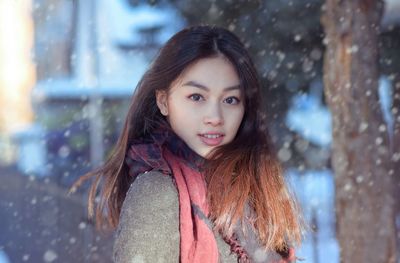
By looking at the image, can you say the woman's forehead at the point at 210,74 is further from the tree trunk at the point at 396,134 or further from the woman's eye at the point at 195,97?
the tree trunk at the point at 396,134

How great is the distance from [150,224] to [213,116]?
367 mm

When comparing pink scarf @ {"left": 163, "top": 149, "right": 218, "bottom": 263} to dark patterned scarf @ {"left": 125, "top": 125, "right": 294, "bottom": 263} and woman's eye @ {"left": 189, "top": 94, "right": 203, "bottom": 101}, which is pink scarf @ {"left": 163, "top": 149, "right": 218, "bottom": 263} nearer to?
Result: dark patterned scarf @ {"left": 125, "top": 125, "right": 294, "bottom": 263}

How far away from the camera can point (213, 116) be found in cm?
192

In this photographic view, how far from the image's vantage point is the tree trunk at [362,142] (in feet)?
14.4

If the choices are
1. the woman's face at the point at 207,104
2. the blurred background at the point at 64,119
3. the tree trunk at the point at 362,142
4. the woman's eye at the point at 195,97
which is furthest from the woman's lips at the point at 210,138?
the blurred background at the point at 64,119

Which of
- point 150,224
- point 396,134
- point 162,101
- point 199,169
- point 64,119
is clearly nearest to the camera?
point 150,224

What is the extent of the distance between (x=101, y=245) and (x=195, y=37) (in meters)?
8.33

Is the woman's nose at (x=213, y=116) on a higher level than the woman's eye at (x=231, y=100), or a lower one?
lower

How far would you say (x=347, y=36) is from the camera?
443cm

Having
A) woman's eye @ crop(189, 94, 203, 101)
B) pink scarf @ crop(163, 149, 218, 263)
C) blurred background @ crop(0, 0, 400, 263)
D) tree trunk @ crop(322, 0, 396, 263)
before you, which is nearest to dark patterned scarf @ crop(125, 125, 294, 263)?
pink scarf @ crop(163, 149, 218, 263)

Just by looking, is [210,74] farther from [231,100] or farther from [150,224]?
[150,224]

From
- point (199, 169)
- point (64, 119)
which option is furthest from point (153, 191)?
point (64, 119)

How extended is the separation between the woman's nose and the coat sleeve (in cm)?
22

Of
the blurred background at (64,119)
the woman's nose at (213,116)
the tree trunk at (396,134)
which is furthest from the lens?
the blurred background at (64,119)
